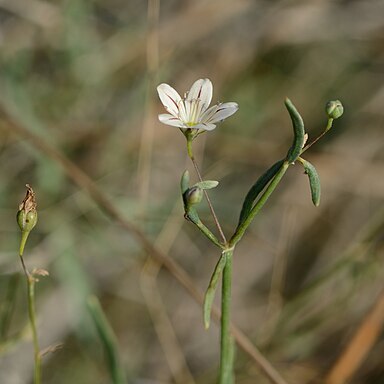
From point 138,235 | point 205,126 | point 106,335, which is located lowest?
point 106,335

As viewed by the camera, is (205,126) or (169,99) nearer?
(205,126)

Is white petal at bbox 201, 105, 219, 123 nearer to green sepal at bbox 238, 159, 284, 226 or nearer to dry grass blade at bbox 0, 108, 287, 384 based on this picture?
green sepal at bbox 238, 159, 284, 226

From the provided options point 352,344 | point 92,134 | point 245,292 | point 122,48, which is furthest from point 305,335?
point 122,48

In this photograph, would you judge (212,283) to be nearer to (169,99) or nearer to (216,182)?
(216,182)

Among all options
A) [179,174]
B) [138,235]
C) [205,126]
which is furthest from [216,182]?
[179,174]

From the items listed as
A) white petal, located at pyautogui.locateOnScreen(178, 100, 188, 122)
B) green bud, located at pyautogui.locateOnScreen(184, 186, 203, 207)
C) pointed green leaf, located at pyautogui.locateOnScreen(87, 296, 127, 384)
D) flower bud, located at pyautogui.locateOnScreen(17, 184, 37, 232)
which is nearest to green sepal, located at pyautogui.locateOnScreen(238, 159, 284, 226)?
green bud, located at pyautogui.locateOnScreen(184, 186, 203, 207)

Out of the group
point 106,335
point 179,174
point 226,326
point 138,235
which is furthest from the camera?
point 179,174

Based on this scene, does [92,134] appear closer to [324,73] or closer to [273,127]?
[273,127]
